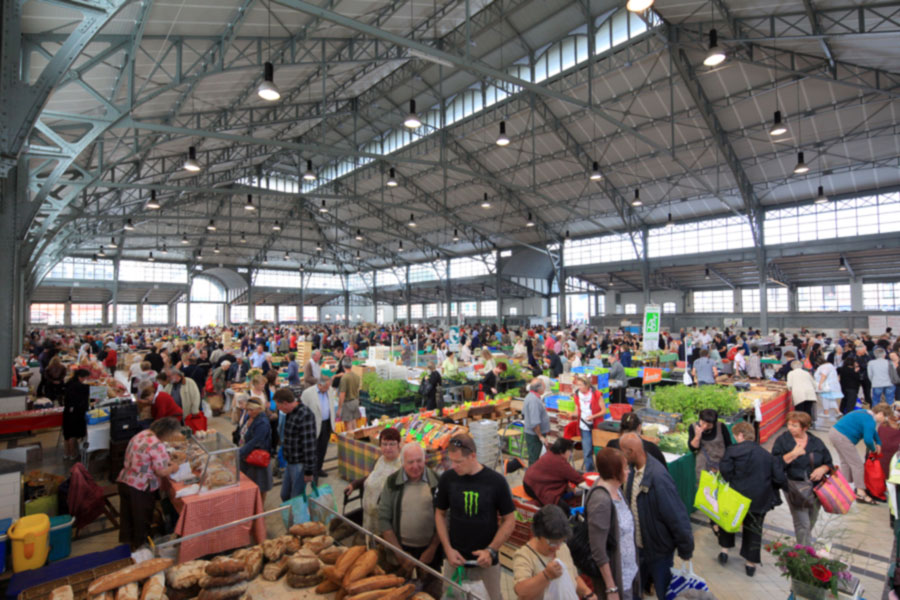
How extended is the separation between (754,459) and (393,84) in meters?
17.7

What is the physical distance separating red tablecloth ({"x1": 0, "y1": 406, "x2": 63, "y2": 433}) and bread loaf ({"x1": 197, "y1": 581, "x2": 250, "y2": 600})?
25.0 ft

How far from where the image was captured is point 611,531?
2.87m

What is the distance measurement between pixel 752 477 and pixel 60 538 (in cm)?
634

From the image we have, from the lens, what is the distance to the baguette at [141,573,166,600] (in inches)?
81.9

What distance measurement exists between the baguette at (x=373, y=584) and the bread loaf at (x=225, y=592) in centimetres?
53

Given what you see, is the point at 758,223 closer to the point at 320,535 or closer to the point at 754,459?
the point at 754,459

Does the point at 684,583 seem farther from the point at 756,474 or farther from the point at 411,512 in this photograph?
the point at 411,512

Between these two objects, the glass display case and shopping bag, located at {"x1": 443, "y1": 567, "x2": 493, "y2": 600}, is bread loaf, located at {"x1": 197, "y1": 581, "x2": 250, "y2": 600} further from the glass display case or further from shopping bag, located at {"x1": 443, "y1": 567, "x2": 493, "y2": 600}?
the glass display case

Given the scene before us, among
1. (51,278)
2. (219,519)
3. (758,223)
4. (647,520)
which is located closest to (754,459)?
(647,520)

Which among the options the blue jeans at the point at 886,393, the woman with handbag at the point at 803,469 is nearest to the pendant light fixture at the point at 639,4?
the woman with handbag at the point at 803,469

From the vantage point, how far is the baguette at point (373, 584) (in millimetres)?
2059

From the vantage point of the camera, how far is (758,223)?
21156mm

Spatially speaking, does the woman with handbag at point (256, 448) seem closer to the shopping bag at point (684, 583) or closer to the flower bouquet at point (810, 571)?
the shopping bag at point (684, 583)

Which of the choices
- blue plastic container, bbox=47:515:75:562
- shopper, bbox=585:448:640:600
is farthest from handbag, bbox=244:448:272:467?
shopper, bbox=585:448:640:600
